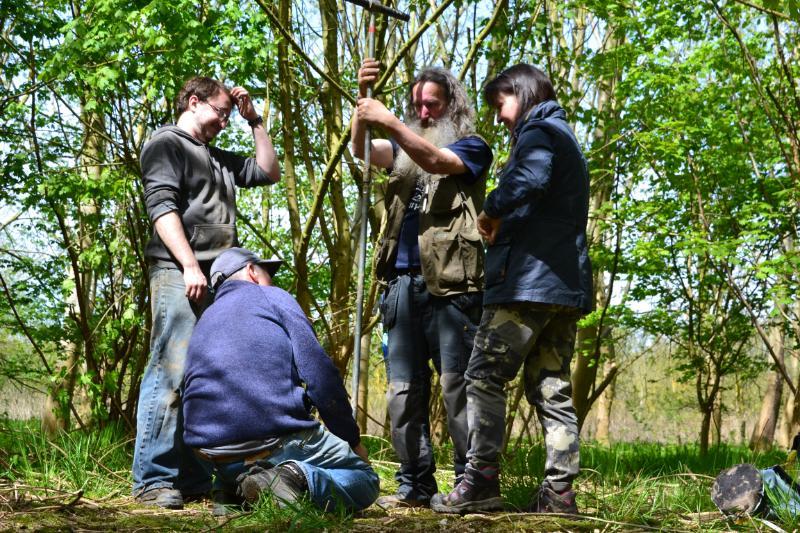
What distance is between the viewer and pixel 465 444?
131 inches

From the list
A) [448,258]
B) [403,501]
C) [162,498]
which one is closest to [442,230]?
[448,258]

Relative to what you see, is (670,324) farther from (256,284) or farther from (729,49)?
(256,284)

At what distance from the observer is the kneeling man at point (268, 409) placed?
109 inches

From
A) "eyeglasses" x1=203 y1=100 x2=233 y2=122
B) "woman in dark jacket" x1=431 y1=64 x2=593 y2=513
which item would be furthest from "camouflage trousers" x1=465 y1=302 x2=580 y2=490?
"eyeglasses" x1=203 y1=100 x2=233 y2=122

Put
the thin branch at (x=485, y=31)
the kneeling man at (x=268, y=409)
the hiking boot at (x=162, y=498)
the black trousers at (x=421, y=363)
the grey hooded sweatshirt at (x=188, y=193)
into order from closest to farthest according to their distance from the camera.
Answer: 1. the kneeling man at (x=268, y=409)
2. the hiking boot at (x=162, y=498)
3. the black trousers at (x=421, y=363)
4. the grey hooded sweatshirt at (x=188, y=193)
5. the thin branch at (x=485, y=31)

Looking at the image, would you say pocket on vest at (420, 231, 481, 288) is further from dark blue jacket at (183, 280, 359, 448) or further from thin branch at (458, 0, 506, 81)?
thin branch at (458, 0, 506, 81)

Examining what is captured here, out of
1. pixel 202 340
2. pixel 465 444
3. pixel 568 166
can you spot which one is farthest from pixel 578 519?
pixel 202 340

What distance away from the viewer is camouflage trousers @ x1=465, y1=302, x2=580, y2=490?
2.97 m

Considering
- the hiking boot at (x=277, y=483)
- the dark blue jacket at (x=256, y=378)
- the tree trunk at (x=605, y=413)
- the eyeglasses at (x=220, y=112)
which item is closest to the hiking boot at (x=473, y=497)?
the dark blue jacket at (x=256, y=378)

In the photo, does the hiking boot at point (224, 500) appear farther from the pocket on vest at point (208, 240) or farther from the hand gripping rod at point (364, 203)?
the pocket on vest at point (208, 240)

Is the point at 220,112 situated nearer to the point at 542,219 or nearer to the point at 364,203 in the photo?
the point at 364,203

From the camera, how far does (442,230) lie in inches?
134

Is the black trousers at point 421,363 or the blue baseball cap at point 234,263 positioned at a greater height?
the blue baseball cap at point 234,263

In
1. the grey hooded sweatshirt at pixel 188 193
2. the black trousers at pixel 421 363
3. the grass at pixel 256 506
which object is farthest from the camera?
the grey hooded sweatshirt at pixel 188 193
